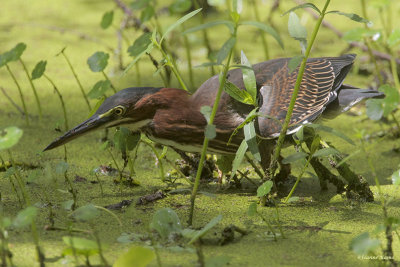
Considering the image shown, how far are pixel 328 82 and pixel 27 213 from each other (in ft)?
6.19

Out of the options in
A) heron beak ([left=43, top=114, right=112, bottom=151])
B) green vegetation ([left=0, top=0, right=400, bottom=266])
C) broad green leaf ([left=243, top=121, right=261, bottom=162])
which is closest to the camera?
green vegetation ([left=0, top=0, right=400, bottom=266])

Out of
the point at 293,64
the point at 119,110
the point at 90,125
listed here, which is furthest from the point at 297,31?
the point at 90,125

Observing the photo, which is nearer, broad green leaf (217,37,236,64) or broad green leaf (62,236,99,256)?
broad green leaf (62,236,99,256)

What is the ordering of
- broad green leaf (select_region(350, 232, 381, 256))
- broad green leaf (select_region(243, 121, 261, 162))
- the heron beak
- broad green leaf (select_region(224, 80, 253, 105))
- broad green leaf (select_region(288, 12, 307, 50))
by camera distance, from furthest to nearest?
1. the heron beak
2. broad green leaf (select_region(224, 80, 253, 105))
3. broad green leaf (select_region(243, 121, 261, 162))
4. broad green leaf (select_region(288, 12, 307, 50))
5. broad green leaf (select_region(350, 232, 381, 256))

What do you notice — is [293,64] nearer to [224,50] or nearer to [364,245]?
[224,50]

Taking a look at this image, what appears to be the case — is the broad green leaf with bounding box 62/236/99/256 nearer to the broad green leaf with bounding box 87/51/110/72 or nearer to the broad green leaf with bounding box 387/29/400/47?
the broad green leaf with bounding box 387/29/400/47

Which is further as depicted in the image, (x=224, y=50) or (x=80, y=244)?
(x=224, y=50)

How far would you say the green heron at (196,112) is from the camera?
2.87m

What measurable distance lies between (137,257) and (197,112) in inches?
42.1

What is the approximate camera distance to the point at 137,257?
2064mm

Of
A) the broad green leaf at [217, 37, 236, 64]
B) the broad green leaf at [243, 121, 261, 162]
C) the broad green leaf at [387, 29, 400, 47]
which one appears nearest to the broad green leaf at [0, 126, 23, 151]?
the broad green leaf at [217, 37, 236, 64]

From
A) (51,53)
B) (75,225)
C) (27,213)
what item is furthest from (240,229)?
(51,53)

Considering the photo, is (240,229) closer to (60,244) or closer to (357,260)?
(357,260)

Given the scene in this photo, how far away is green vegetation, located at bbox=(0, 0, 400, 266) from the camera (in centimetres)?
221
